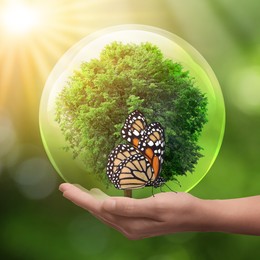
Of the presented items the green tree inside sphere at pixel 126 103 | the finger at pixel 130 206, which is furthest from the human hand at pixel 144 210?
the green tree inside sphere at pixel 126 103

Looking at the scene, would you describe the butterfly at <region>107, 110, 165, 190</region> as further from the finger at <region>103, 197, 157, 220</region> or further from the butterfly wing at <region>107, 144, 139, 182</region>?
the finger at <region>103, 197, 157, 220</region>

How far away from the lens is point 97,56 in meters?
1.82

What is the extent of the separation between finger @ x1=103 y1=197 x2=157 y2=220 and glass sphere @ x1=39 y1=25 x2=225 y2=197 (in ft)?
0.76

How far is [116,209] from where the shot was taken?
5.17ft

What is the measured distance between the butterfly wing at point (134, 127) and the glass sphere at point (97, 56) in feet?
0.63

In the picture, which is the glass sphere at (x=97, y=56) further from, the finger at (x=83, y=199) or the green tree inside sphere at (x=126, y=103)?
the finger at (x=83, y=199)

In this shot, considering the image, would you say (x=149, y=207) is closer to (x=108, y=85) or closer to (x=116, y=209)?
(x=116, y=209)

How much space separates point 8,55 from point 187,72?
103cm

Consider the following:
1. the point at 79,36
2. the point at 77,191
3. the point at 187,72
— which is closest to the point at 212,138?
the point at 187,72

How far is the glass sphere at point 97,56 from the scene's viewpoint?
1.86 meters

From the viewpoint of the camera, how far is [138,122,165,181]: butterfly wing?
66.6 inches

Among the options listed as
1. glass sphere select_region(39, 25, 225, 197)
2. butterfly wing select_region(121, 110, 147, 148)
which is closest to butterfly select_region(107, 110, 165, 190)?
butterfly wing select_region(121, 110, 147, 148)

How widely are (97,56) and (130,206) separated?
1.69 ft

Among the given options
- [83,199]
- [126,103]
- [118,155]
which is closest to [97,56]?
[126,103]
